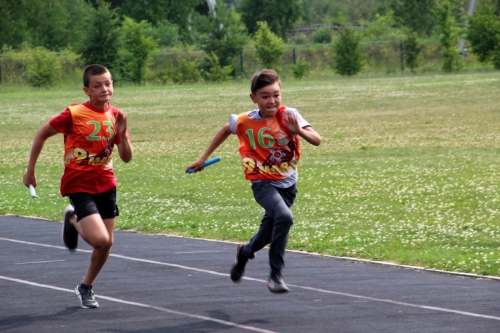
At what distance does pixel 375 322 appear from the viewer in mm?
6859

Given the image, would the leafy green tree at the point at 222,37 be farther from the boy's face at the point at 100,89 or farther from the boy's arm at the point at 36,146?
the boy's arm at the point at 36,146

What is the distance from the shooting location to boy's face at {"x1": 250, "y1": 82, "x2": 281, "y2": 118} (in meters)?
7.54

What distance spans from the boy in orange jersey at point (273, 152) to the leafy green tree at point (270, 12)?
9960 centimetres

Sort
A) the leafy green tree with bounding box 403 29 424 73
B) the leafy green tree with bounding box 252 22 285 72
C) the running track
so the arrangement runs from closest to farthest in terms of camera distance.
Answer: the running track, the leafy green tree with bounding box 403 29 424 73, the leafy green tree with bounding box 252 22 285 72

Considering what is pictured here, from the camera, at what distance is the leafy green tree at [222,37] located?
2813 inches

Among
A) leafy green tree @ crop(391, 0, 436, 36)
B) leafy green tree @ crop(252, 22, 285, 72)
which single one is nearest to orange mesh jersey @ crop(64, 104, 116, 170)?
leafy green tree @ crop(252, 22, 285, 72)

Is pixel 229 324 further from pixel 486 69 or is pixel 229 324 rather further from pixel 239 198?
pixel 486 69

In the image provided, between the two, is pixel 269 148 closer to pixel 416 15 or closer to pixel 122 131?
pixel 122 131

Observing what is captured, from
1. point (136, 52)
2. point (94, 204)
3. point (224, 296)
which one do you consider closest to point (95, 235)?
point (94, 204)

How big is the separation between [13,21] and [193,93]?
138 feet

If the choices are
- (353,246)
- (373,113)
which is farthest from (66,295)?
(373,113)

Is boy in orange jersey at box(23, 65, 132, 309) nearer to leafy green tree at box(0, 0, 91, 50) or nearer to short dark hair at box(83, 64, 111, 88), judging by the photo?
short dark hair at box(83, 64, 111, 88)

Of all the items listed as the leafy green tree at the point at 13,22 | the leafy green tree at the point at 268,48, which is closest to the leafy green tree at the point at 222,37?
the leafy green tree at the point at 268,48

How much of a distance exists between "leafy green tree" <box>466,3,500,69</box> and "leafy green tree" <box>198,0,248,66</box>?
56.2 ft
